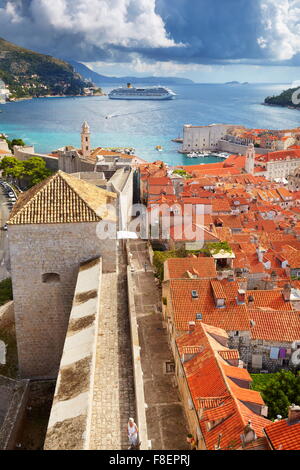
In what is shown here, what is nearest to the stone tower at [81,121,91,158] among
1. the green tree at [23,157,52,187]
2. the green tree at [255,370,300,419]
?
the green tree at [23,157,52,187]

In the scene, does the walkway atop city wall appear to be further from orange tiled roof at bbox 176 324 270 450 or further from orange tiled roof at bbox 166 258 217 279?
orange tiled roof at bbox 166 258 217 279

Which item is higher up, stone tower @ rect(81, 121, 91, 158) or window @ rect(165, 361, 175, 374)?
stone tower @ rect(81, 121, 91, 158)

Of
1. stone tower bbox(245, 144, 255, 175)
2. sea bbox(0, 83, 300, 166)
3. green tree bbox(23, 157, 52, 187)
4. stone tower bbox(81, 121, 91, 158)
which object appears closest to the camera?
green tree bbox(23, 157, 52, 187)

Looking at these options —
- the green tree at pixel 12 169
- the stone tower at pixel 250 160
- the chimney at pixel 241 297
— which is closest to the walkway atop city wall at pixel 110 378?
the chimney at pixel 241 297

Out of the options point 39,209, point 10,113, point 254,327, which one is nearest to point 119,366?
point 39,209

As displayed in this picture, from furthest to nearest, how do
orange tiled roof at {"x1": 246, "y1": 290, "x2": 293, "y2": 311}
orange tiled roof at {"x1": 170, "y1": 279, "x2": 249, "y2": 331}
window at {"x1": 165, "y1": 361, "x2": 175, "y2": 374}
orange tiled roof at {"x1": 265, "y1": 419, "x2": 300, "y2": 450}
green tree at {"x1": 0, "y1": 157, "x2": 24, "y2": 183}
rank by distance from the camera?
green tree at {"x1": 0, "y1": 157, "x2": 24, "y2": 183} < orange tiled roof at {"x1": 246, "y1": 290, "x2": 293, "y2": 311} < orange tiled roof at {"x1": 170, "y1": 279, "x2": 249, "y2": 331} < window at {"x1": 165, "y1": 361, "x2": 175, "y2": 374} < orange tiled roof at {"x1": 265, "y1": 419, "x2": 300, "y2": 450}

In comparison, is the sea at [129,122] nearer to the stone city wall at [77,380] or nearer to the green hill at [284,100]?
the green hill at [284,100]

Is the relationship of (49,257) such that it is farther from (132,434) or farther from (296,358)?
(296,358)

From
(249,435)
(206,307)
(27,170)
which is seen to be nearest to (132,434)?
(249,435)
